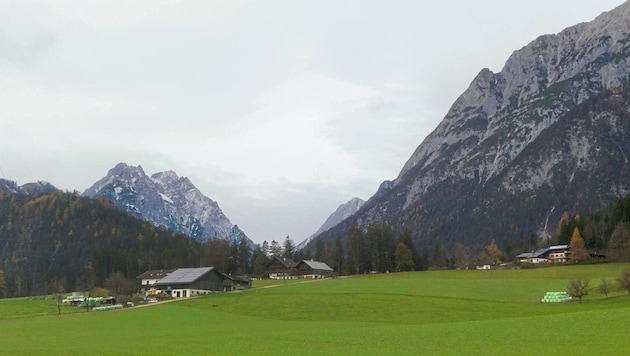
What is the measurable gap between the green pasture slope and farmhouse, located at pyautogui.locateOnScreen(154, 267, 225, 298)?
29084 mm

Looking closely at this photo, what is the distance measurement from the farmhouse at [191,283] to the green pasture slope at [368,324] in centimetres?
2908

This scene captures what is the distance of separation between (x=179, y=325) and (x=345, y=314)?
21555mm

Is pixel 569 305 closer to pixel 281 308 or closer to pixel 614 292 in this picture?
pixel 614 292

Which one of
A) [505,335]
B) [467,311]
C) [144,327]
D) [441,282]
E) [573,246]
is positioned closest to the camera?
[505,335]

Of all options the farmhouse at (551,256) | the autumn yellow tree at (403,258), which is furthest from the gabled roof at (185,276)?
the farmhouse at (551,256)

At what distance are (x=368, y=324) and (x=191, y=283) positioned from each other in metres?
78.7

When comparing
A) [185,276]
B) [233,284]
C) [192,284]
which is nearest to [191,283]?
[192,284]

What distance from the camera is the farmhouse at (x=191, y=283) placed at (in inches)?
5418

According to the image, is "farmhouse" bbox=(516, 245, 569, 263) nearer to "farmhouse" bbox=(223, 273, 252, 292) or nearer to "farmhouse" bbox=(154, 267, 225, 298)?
"farmhouse" bbox=(223, 273, 252, 292)

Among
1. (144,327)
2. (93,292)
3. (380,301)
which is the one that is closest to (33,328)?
(144,327)

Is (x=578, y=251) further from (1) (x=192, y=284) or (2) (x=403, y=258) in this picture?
(1) (x=192, y=284)

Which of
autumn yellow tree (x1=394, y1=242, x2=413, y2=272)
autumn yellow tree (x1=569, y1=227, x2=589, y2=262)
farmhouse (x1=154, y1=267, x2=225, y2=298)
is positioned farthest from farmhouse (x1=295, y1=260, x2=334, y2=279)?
autumn yellow tree (x1=569, y1=227, x2=589, y2=262)

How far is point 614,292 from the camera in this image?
87812 millimetres

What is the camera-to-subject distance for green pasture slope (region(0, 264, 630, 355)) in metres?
43.5
